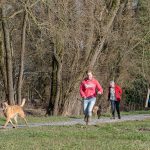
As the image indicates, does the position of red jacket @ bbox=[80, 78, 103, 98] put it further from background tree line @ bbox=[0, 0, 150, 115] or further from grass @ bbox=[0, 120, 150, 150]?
background tree line @ bbox=[0, 0, 150, 115]

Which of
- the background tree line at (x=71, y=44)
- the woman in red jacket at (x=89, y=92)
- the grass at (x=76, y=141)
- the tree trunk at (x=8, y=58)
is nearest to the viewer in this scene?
the grass at (x=76, y=141)

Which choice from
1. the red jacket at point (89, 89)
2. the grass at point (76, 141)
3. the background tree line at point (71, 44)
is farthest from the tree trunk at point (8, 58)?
the grass at point (76, 141)

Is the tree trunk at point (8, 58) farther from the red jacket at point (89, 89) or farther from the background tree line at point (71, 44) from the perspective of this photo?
the red jacket at point (89, 89)

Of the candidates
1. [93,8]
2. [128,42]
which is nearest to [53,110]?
[93,8]

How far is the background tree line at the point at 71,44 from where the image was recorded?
97.6ft

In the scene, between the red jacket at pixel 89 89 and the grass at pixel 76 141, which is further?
the red jacket at pixel 89 89

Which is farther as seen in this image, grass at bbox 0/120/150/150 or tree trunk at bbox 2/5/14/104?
tree trunk at bbox 2/5/14/104

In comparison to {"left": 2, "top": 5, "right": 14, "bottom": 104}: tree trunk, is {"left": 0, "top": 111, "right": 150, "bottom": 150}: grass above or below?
below

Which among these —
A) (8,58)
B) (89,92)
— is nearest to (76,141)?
(89,92)

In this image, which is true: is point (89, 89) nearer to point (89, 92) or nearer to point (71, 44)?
point (89, 92)

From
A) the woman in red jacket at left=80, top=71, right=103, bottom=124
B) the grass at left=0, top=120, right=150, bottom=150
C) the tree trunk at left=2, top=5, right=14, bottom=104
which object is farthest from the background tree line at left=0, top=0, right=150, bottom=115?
the grass at left=0, top=120, right=150, bottom=150

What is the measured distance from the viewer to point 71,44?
32.6 m

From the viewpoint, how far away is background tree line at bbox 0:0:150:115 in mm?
29734

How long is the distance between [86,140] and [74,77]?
65.2 ft
